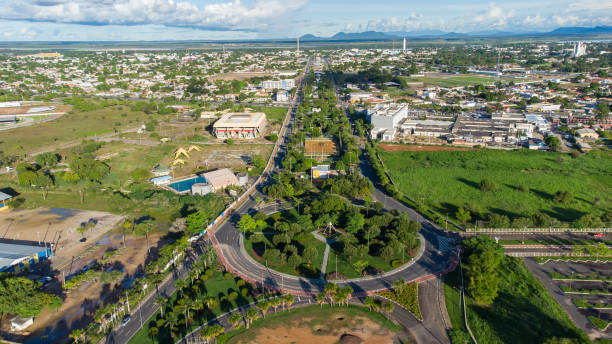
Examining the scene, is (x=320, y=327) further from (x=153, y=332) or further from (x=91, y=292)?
(x=91, y=292)

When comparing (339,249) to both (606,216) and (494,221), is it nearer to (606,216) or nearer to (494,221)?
(494,221)

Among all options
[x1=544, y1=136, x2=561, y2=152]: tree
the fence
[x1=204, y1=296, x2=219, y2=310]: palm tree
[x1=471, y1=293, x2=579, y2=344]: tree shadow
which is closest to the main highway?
[x1=204, y1=296, x2=219, y2=310]: palm tree

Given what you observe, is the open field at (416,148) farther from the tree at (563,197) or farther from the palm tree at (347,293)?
the palm tree at (347,293)

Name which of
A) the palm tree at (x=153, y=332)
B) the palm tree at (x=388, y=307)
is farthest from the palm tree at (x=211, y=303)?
the palm tree at (x=388, y=307)

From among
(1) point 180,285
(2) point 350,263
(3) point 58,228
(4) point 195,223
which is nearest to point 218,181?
(4) point 195,223

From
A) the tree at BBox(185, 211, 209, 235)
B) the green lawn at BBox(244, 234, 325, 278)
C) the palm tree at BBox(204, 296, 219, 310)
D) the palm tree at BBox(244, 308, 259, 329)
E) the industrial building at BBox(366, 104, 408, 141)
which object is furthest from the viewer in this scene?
the industrial building at BBox(366, 104, 408, 141)

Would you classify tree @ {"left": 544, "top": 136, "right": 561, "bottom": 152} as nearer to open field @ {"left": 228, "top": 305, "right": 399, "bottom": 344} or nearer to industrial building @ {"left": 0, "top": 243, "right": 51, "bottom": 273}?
open field @ {"left": 228, "top": 305, "right": 399, "bottom": 344}
